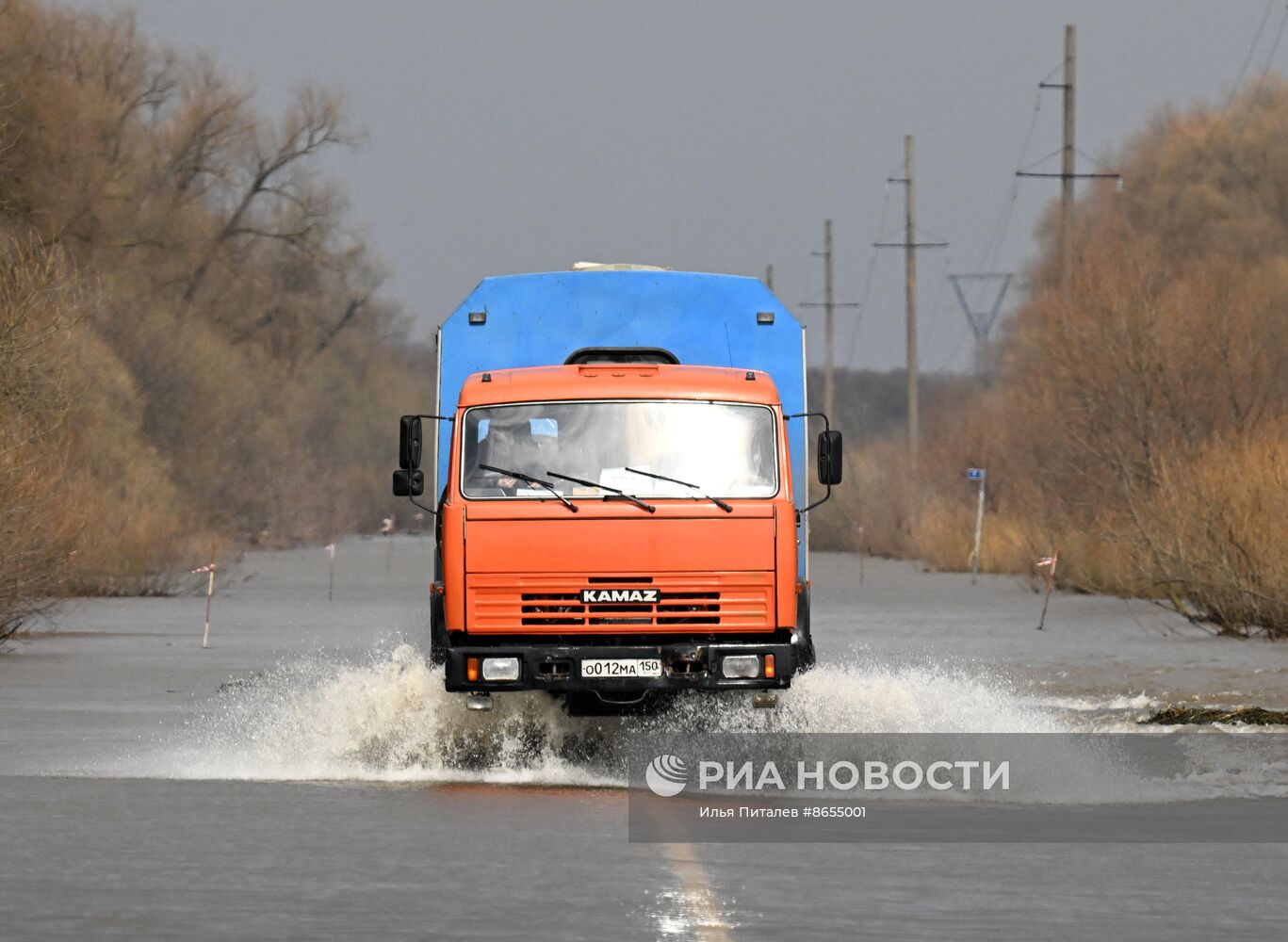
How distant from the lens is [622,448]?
17.4 m

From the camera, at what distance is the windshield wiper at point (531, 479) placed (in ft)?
55.8

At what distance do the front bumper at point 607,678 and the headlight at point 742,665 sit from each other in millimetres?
29

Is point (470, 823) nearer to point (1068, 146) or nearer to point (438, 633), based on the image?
point (438, 633)

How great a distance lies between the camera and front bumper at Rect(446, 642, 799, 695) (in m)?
16.7

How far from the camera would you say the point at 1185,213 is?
9038 centimetres

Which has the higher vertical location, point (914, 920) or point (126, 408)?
point (126, 408)

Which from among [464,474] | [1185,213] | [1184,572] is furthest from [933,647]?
[1185,213]

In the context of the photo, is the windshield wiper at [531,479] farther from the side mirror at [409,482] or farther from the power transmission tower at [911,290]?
the power transmission tower at [911,290]

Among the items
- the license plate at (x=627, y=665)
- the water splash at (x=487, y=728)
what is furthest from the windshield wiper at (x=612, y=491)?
the water splash at (x=487, y=728)

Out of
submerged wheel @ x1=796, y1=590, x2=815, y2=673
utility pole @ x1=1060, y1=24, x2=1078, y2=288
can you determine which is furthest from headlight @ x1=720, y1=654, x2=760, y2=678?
utility pole @ x1=1060, y1=24, x2=1078, y2=288

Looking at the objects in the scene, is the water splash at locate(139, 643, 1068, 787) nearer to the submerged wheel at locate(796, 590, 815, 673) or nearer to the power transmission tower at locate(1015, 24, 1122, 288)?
the submerged wheel at locate(796, 590, 815, 673)

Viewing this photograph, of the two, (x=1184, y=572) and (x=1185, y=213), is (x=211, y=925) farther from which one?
(x=1185, y=213)

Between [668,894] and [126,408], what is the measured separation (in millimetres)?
59378

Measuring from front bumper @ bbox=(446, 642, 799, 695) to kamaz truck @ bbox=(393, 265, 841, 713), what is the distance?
0.04ft
